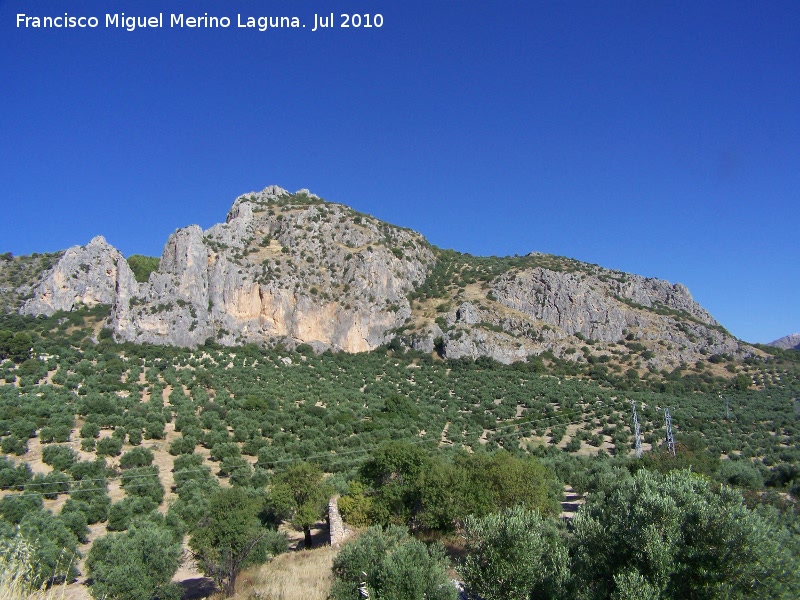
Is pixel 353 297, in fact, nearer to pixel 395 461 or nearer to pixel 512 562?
pixel 395 461

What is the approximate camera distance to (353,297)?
240 feet

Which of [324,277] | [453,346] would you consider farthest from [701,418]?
[324,277]

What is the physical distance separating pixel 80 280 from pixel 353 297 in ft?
120

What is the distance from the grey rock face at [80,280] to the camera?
6247 cm

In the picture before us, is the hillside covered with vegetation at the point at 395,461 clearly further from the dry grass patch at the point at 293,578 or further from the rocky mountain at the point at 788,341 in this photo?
the rocky mountain at the point at 788,341

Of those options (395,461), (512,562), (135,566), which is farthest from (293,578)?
(512,562)

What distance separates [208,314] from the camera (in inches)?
2547

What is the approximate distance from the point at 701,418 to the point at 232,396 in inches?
1700

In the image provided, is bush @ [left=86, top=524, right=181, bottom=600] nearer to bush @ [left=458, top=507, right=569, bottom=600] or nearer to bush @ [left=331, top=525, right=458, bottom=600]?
bush @ [left=331, top=525, right=458, bottom=600]

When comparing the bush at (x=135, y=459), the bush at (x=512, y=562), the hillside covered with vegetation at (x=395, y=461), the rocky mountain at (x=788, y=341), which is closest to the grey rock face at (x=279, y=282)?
the hillside covered with vegetation at (x=395, y=461)

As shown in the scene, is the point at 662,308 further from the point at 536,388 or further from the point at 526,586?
the point at 526,586

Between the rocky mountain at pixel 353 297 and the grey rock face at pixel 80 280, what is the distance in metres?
0.17

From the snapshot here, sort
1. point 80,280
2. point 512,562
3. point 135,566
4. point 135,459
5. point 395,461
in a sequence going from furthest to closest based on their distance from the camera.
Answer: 1. point 80,280
2. point 135,459
3. point 395,461
4. point 135,566
5. point 512,562

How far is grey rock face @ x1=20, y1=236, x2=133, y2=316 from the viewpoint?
6247 centimetres
